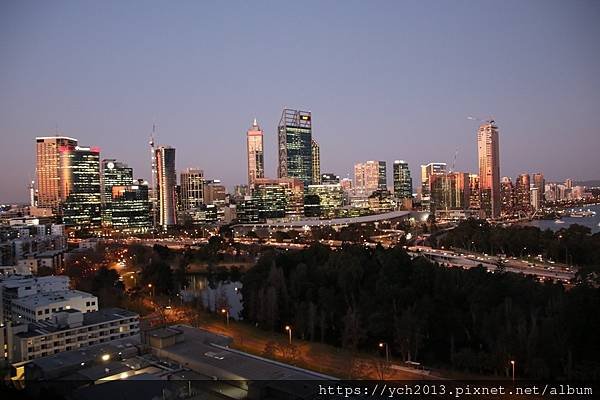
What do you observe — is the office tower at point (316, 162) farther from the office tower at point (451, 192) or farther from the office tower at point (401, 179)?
the office tower at point (451, 192)

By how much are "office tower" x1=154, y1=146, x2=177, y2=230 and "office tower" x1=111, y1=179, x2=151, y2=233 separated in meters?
0.88

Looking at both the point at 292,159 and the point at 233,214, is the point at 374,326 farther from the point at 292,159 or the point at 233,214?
the point at 292,159

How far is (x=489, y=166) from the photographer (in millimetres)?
34219

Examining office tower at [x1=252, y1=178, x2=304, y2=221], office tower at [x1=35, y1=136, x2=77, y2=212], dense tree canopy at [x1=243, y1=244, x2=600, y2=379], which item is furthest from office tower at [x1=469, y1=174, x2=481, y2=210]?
dense tree canopy at [x1=243, y1=244, x2=600, y2=379]

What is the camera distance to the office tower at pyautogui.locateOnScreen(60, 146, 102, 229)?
86.8 ft

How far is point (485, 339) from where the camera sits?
5754mm

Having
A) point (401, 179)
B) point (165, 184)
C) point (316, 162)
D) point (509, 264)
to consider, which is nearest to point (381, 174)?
point (401, 179)

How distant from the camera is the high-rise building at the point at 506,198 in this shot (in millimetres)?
35344

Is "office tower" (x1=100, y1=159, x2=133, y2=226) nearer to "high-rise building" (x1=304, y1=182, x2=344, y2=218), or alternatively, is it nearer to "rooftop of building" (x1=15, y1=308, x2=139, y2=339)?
"high-rise building" (x1=304, y1=182, x2=344, y2=218)

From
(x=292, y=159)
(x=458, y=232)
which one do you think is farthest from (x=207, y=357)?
(x=292, y=159)

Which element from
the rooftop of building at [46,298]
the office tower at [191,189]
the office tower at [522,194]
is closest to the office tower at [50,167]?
the office tower at [191,189]

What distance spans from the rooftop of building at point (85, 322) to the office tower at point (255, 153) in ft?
109

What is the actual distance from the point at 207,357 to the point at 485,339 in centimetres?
322

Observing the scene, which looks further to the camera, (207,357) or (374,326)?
(374,326)
